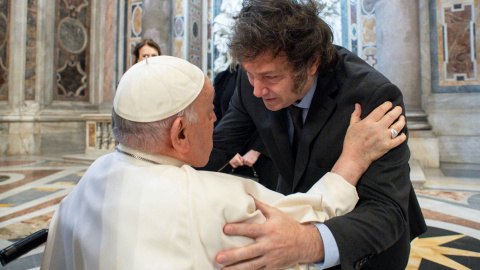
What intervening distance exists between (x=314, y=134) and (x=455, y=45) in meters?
5.75

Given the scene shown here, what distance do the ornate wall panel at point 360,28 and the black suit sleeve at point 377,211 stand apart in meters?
5.95

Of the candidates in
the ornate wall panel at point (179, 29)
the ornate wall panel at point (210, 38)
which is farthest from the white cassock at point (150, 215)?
the ornate wall panel at point (210, 38)

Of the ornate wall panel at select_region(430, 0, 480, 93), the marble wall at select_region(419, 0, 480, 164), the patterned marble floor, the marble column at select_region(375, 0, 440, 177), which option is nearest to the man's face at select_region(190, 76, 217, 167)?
the patterned marble floor

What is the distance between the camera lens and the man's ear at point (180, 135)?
41.0 inches

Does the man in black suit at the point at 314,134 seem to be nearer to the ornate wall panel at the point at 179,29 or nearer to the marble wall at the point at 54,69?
the ornate wall panel at the point at 179,29

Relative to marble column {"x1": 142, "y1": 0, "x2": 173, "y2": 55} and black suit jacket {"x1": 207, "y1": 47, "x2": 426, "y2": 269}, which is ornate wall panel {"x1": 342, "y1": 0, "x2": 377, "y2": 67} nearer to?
marble column {"x1": 142, "y1": 0, "x2": 173, "y2": 55}

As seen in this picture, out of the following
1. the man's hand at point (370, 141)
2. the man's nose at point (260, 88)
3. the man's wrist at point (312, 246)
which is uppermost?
the man's nose at point (260, 88)

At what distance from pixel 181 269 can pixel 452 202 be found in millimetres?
3635

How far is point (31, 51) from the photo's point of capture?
8055 mm

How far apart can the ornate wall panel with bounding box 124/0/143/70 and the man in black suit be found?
306 inches

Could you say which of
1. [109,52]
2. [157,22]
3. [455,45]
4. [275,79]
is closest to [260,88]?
[275,79]

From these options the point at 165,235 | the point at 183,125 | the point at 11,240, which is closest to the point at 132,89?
the point at 183,125

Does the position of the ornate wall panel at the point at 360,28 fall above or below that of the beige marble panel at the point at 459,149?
above

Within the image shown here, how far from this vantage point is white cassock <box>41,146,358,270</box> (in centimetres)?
87
